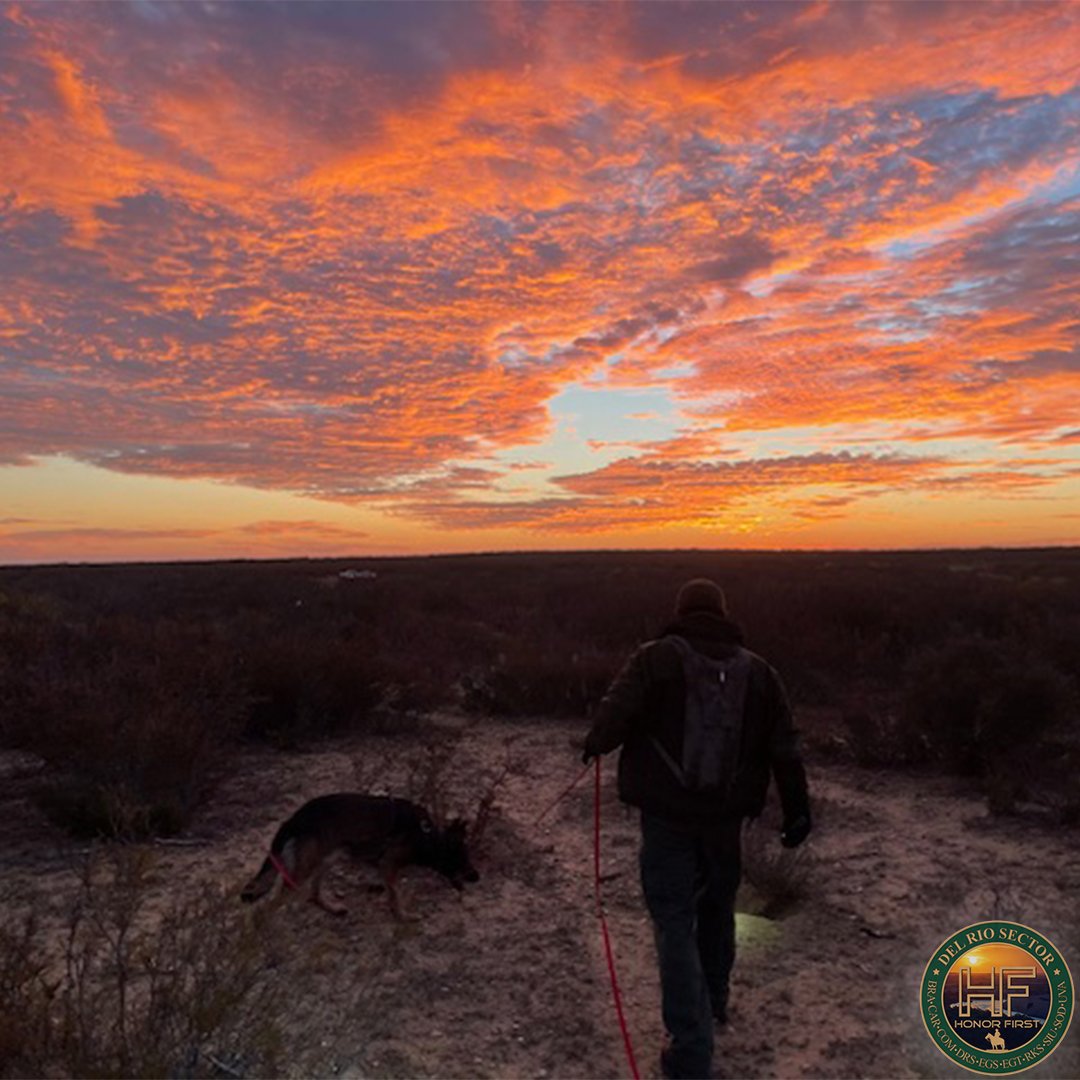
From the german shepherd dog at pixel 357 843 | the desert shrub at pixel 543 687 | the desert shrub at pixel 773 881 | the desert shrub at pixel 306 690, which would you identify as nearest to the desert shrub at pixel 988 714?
the desert shrub at pixel 773 881

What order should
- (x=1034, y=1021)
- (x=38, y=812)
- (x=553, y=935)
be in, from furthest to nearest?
(x=38, y=812), (x=553, y=935), (x=1034, y=1021)

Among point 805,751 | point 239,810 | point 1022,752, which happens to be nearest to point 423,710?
point 239,810

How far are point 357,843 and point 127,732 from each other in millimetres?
3032

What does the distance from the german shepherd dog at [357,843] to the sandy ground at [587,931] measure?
0.73 ft

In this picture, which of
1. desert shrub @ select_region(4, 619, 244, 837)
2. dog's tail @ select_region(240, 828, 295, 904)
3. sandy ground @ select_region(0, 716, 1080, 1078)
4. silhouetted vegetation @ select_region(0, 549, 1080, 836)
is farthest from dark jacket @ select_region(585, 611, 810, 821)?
desert shrub @ select_region(4, 619, 244, 837)

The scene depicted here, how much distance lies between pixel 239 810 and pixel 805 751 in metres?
5.50

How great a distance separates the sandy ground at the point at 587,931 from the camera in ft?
12.9

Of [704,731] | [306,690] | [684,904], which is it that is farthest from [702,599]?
[306,690]

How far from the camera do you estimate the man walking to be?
3.54 m

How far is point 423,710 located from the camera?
35.9 feet

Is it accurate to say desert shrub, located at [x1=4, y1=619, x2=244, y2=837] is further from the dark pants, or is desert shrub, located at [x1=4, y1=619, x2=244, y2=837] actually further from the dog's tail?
the dark pants

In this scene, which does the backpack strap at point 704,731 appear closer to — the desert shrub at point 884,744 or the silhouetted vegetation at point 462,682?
the silhouetted vegetation at point 462,682

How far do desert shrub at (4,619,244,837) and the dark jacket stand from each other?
3.28 m

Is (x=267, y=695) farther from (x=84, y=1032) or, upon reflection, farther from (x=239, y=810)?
(x=84, y=1032)
